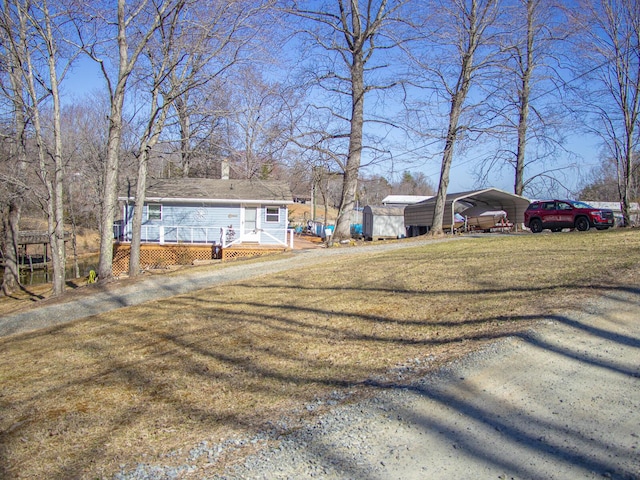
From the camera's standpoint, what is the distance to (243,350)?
20.9 ft

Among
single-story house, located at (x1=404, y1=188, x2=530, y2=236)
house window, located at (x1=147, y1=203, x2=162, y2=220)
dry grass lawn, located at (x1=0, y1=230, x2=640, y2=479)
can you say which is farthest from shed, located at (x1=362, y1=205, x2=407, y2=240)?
dry grass lawn, located at (x1=0, y1=230, x2=640, y2=479)

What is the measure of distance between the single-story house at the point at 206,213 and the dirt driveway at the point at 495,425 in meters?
19.5

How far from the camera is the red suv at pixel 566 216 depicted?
67.6 feet

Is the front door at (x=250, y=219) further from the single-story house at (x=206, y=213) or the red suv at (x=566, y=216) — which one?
the red suv at (x=566, y=216)

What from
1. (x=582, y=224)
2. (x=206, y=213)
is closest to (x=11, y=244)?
(x=206, y=213)

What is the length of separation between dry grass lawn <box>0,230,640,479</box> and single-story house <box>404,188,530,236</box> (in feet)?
48.5

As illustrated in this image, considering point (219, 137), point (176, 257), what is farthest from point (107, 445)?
point (176, 257)

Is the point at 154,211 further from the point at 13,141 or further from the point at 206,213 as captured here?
the point at 13,141

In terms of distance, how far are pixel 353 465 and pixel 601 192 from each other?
229ft

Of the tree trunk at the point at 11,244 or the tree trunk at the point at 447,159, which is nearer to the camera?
the tree trunk at the point at 447,159

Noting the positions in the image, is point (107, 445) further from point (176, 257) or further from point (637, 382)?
point (176, 257)

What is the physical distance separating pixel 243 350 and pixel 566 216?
19083 millimetres

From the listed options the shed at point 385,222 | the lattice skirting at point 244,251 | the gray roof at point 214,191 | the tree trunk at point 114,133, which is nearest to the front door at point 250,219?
the gray roof at point 214,191

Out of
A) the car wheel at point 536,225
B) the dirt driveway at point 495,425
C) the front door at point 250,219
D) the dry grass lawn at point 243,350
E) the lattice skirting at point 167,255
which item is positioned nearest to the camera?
the dirt driveway at point 495,425
